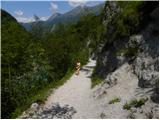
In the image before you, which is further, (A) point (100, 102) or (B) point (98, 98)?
(B) point (98, 98)

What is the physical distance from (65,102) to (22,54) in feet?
15.8

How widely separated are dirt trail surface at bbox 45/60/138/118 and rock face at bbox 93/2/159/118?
0.53 metres

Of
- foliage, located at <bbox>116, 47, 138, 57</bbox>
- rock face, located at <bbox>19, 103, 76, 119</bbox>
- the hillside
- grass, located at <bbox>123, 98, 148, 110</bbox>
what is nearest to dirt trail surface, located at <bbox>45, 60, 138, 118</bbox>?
the hillside

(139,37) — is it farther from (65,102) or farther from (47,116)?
(47,116)

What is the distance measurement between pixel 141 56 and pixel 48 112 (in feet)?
24.9

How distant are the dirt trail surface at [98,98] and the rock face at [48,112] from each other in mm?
499

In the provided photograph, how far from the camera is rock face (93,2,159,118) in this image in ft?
61.6

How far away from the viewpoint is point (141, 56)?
2359cm

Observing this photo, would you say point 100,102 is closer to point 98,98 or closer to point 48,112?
point 98,98

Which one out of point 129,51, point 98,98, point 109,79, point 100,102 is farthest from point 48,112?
point 129,51

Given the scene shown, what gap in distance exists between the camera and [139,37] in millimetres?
25062

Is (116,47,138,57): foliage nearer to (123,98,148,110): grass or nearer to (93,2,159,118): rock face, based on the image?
(93,2,159,118): rock face

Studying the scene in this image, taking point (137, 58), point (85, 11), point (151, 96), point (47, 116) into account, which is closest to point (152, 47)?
point (137, 58)

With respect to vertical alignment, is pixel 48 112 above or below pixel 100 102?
below
